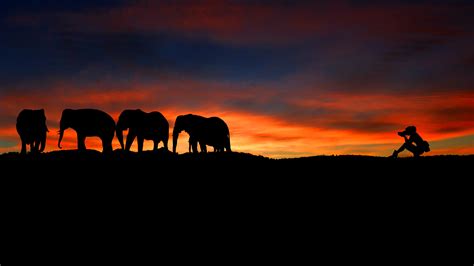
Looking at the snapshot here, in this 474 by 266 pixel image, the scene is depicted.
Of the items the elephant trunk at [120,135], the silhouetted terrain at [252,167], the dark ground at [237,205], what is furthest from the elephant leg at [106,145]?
the dark ground at [237,205]

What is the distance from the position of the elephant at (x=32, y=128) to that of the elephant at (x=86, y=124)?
1.30m

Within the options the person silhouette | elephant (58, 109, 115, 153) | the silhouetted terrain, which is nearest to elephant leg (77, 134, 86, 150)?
elephant (58, 109, 115, 153)

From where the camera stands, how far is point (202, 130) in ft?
126

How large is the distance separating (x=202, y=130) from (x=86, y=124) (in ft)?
33.4

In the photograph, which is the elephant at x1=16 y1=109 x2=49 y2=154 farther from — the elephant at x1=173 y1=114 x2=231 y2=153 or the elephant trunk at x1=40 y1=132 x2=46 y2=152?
the elephant at x1=173 y1=114 x2=231 y2=153

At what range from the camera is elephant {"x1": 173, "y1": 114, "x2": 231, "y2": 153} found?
3775 cm

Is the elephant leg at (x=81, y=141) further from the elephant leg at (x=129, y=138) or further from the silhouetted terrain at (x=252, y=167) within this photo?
the silhouetted terrain at (x=252, y=167)

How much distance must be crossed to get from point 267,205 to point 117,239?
5066 millimetres

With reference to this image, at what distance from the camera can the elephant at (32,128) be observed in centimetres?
2910

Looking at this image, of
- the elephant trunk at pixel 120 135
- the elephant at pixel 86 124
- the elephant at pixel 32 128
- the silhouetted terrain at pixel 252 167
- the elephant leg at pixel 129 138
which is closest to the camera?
the silhouetted terrain at pixel 252 167

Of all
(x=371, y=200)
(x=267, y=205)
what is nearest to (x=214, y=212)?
(x=267, y=205)

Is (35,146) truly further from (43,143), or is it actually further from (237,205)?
(237,205)

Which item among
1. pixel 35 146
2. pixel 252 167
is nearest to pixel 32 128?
pixel 35 146

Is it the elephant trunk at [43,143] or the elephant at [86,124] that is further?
the elephant at [86,124]
